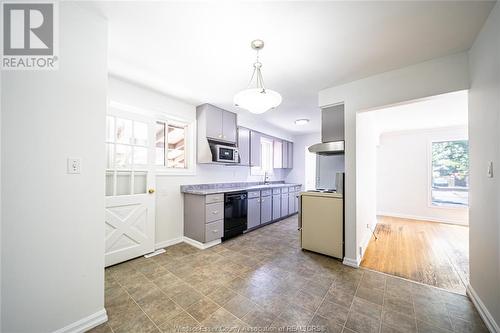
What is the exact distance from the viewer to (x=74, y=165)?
143 cm

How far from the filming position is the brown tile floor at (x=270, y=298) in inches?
61.6

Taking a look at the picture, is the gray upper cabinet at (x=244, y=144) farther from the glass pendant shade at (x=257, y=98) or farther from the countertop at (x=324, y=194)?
the glass pendant shade at (x=257, y=98)

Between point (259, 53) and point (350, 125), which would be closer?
point (259, 53)

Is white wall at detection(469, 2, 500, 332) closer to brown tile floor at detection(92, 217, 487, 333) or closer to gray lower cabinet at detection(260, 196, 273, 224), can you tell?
brown tile floor at detection(92, 217, 487, 333)

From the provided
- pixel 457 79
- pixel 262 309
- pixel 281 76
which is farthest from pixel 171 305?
pixel 457 79

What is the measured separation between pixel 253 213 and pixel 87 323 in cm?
290

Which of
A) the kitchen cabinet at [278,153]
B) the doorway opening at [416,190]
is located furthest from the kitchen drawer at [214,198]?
the kitchen cabinet at [278,153]

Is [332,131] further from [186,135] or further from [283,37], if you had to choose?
[186,135]

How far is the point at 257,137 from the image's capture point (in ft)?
15.9

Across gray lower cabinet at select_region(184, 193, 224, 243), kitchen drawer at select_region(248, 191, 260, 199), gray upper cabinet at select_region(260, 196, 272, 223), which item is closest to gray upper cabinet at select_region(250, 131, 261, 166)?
kitchen drawer at select_region(248, 191, 260, 199)

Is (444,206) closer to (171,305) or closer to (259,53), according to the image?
(259,53)

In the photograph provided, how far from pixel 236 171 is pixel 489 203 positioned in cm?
386

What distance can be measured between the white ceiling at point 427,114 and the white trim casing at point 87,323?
13.2 ft

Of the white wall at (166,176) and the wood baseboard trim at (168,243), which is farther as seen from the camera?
the wood baseboard trim at (168,243)
